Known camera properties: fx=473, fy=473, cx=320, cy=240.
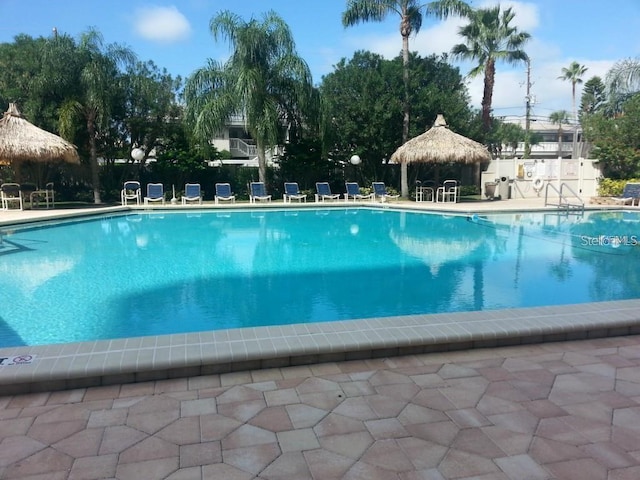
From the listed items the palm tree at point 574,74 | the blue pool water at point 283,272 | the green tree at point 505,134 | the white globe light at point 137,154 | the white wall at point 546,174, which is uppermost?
the palm tree at point 574,74

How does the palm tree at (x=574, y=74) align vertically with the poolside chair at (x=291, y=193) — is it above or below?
above

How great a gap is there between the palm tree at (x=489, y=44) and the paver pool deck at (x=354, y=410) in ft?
67.2

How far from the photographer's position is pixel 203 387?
9.66ft

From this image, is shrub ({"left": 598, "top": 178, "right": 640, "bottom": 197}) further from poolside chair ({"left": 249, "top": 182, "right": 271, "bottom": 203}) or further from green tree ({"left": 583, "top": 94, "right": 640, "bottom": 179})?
poolside chair ({"left": 249, "top": 182, "right": 271, "bottom": 203})

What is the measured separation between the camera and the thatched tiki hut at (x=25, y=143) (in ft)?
48.3

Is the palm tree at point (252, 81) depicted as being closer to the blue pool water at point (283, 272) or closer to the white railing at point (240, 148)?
the blue pool water at point (283, 272)

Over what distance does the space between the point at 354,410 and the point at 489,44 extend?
23.0m

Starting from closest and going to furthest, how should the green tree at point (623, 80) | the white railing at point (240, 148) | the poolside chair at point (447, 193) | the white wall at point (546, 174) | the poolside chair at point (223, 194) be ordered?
the poolside chair at point (447, 193) → the poolside chair at point (223, 194) → the white wall at point (546, 174) → the green tree at point (623, 80) → the white railing at point (240, 148)

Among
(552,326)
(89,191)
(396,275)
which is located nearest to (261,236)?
(396,275)

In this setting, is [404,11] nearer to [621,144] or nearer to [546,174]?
[546,174]

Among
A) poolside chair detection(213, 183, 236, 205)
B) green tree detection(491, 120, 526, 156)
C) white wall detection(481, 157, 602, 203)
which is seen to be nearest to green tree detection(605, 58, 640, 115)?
white wall detection(481, 157, 602, 203)

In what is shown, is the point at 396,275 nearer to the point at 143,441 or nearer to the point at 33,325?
the point at 33,325

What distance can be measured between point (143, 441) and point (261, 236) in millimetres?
8938

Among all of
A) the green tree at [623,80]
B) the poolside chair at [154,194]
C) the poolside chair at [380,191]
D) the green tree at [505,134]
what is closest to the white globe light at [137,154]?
the poolside chair at [154,194]
